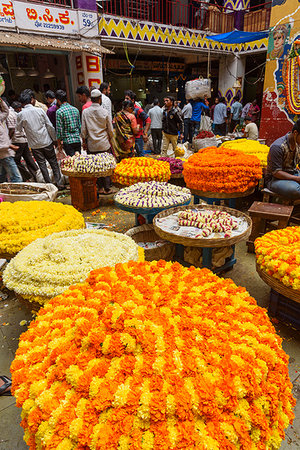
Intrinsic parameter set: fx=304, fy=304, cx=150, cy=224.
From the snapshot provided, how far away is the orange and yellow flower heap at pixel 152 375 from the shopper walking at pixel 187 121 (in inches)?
412

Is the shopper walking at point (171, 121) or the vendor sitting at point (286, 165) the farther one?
the shopper walking at point (171, 121)

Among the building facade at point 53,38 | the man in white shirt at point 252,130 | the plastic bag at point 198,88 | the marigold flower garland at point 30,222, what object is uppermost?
the building facade at point 53,38

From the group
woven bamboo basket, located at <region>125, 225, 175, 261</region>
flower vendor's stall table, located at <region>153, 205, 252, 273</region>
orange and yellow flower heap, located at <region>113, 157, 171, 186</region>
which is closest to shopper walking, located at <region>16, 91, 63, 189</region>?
orange and yellow flower heap, located at <region>113, 157, 171, 186</region>

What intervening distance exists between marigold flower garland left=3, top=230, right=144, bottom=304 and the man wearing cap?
3.33 m

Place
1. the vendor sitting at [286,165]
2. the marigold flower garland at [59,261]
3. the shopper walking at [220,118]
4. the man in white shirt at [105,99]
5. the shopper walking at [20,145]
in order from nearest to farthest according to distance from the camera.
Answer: the marigold flower garland at [59,261] < the vendor sitting at [286,165] < the shopper walking at [20,145] < the man in white shirt at [105,99] < the shopper walking at [220,118]

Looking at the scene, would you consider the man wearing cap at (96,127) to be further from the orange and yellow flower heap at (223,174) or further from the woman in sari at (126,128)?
the orange and yellow flower heap at (223,174)

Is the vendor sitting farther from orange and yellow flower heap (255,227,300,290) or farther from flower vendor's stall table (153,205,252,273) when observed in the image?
orange and yellow flower heap (255,227,300,290)

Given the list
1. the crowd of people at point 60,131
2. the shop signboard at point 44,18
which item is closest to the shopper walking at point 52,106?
the crowd of people at point 60,131

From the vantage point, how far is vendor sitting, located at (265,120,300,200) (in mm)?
4000

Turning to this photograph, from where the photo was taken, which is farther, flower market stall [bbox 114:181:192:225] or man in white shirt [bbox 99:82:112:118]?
man in white shirt [bbox 99:82:112:118]

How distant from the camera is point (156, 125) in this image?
389 inches

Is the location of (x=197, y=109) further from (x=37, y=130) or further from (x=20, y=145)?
(x=20, y=145)

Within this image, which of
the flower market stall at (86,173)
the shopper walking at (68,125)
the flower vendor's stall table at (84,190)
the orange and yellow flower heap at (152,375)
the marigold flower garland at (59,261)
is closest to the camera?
the orange and yellow flower heap at (152,375)

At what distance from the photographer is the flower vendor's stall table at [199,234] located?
281 cm
